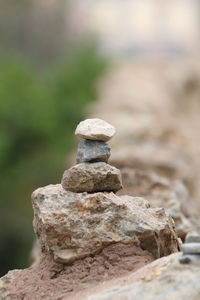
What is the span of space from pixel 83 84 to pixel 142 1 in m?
89.3

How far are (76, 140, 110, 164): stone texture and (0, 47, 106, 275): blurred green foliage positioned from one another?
1389 cm

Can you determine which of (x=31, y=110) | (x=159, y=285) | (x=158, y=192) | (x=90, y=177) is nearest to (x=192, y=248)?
(x=159, y=285)

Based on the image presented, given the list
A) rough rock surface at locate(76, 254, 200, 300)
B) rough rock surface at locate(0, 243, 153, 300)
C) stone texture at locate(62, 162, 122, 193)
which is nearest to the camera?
rough rock surface at locate(76, 254, 200, 300)

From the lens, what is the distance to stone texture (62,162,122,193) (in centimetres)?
518

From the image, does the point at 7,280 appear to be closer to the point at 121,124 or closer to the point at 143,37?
the point at 121,124

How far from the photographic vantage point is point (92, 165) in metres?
5.25

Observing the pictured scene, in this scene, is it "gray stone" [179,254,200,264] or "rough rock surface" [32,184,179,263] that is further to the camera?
"rough rock surface" [32,184,179,263]

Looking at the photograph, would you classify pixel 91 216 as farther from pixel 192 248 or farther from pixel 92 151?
pixel 192 248

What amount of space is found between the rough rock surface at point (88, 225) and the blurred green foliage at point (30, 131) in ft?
45.9

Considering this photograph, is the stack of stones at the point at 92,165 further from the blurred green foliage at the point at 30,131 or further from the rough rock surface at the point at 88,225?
the blurred green foliage at the point at 30,131

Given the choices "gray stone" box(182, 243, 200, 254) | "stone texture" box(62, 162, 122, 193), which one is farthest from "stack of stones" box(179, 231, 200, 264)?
"stone texture" box(62, 162, 122, 193)

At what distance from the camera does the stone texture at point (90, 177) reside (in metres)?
5.18

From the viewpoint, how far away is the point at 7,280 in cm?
515

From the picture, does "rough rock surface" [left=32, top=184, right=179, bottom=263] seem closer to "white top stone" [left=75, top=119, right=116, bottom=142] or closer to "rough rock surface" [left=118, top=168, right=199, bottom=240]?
"white top stone" [left=75, top=119, right=116, bottom=142]
